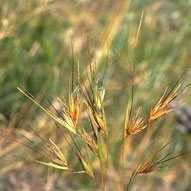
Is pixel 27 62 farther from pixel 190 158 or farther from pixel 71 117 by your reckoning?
pixel 71 117

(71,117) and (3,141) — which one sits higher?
(71,117)

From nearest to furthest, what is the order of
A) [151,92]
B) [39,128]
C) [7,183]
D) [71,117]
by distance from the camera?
1. [71,117]
2. [7,183]
3. [39,128]
4. [151,92]

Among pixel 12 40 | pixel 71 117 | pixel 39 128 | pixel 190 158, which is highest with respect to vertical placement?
pixel 71 117

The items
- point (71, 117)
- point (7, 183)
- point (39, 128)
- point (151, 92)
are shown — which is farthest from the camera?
point (151, 92)

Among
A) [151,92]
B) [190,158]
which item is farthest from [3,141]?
[190,158]

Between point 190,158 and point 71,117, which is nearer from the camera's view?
point 71,117

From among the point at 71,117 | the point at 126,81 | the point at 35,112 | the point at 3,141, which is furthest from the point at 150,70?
the point at 71,117
